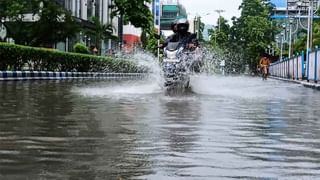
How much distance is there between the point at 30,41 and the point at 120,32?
3016 cm

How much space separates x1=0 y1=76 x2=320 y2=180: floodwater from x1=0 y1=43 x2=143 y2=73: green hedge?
59.8 ft

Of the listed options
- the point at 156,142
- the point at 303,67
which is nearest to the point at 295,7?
the point at 303,67

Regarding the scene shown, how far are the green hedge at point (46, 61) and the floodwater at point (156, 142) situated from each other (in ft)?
59.8

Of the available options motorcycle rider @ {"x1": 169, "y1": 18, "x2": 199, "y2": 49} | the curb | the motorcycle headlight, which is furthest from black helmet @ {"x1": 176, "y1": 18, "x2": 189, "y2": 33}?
the curb

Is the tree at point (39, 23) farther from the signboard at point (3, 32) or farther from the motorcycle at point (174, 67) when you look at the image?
the motorcycle at point (174, 67)

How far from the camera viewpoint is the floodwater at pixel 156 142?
5586 millimetres

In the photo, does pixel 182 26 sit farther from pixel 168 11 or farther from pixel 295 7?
pixel 168 11

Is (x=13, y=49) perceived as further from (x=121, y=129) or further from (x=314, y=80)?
(x=121, y=129)

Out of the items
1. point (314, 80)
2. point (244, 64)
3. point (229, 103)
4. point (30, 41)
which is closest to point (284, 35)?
point (244, 64)

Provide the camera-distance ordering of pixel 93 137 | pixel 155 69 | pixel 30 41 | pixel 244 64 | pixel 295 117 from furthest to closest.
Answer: pixel 244 64 → pixel 30 41 → pixel 155 69 → pixel 295 117 → pixel 93 137

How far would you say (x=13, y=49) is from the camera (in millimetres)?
30094

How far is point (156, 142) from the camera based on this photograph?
7348 mm

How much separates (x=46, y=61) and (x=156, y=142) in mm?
28014

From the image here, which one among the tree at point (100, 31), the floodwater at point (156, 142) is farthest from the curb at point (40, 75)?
the floodwater at point (156, 142)
